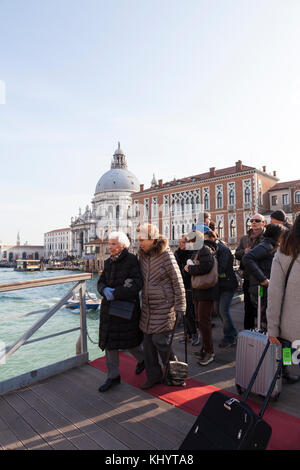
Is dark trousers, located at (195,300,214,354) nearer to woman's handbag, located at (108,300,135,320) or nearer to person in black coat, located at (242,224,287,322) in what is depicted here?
person in black coat, located at (242,224,287,322)

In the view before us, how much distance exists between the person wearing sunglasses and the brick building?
84.1ft

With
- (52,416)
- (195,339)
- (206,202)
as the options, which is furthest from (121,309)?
(206,202)

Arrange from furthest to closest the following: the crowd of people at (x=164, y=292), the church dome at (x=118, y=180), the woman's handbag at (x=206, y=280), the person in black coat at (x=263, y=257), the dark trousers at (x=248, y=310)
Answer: the church dome at (x=118, y=180) < the dark trousers at (x=248, y=310) < the woman's handbag at (x=206, y=280) < the person in black coat at (x=263, y=257) < the crowd of people at (x=164, y=292)

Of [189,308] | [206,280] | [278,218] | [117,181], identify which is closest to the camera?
[206,280]

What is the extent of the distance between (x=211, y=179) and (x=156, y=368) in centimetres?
3582

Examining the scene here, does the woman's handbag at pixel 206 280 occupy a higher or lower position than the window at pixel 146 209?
lower

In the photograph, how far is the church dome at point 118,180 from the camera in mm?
80688

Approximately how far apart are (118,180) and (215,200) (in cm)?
4855

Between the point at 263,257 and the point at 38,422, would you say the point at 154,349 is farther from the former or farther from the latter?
the point at 263,257

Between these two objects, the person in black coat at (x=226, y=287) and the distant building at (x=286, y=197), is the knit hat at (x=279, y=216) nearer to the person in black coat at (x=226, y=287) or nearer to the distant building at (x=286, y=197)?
the person in black coat at (x=226, y=287)

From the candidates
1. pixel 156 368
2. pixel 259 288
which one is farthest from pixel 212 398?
pixel 259 288

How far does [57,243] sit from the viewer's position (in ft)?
373

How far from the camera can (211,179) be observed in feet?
122

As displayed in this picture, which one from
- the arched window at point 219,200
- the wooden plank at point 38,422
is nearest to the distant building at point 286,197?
the arched window at point 219,200
